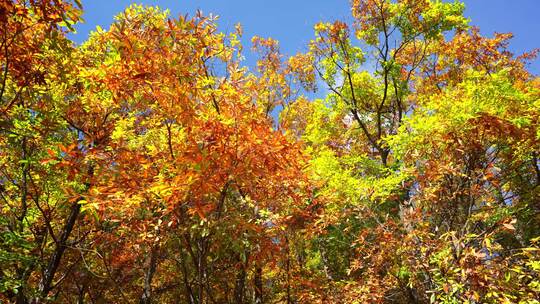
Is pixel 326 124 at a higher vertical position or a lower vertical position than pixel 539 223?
higher

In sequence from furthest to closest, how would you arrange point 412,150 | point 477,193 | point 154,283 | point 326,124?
point 326,124 < point 154,283 < point 412,150 < point 477,193

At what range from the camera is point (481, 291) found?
5.68m

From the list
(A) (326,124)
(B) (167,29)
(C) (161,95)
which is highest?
(A) (326,124)

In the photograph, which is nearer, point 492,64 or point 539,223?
point 539,223

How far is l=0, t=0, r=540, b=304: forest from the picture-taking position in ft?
14.9

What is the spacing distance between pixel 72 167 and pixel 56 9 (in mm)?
1928

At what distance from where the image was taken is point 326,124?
1573 cm

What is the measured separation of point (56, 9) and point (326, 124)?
1308 centimetres

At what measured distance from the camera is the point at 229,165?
188 inches

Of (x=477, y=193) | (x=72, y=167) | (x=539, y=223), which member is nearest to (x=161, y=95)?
(x=72, y=167)

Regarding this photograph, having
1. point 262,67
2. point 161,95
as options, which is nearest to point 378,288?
point 161,95

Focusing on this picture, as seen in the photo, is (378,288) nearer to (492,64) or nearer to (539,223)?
(539,223)

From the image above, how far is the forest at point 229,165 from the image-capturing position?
455cm

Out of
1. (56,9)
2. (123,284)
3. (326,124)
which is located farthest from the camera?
(326,124)
